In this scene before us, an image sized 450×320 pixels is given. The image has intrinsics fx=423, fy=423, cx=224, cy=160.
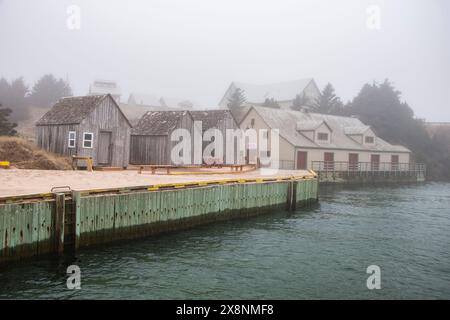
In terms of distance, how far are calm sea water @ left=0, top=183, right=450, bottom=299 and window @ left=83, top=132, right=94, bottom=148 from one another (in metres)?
15.2

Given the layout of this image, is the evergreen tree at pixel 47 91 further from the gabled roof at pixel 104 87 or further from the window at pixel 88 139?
the window at pixel 88 139

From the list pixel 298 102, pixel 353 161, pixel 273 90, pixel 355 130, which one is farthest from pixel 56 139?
pixel 273 90

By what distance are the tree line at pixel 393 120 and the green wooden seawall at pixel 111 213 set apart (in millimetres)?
61487

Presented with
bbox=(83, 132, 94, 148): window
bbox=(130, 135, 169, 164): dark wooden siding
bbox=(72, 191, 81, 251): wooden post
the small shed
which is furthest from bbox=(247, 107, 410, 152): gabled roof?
bbox=(72, 191, 81, 251): wooden post

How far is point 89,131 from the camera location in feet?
108

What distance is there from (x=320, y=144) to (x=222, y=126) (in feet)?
58.8

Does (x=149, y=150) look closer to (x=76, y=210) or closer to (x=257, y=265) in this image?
(x=76, y=210)

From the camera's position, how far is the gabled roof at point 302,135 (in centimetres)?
5636

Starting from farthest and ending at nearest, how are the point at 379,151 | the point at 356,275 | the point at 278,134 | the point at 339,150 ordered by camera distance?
the point at 379,151 < the point at 339,150 < the point at 278,134 < the point at 356,275

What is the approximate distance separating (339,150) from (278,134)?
10.2 metres
